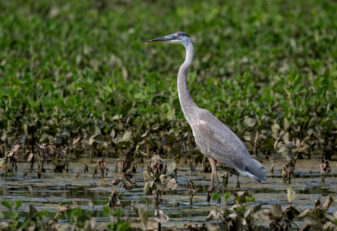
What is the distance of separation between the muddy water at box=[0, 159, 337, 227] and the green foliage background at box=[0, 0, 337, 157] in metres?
0.38

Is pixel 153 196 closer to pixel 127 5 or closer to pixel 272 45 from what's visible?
pixel 272 45

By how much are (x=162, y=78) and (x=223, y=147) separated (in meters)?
3.08

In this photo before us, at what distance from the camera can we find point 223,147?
827 cm

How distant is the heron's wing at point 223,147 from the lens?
816cm

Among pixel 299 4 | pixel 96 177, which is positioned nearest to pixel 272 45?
pixel 299 4

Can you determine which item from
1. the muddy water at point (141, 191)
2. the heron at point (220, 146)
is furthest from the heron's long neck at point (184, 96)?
the muddy water at point (141, 191)

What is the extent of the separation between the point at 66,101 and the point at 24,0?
37.6 feet

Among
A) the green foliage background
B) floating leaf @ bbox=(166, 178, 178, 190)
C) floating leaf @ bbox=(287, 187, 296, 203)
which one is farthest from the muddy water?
floating leaf @ bbox=(287, 187, 296, 203)

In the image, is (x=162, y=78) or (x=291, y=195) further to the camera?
(x=162, y=78)

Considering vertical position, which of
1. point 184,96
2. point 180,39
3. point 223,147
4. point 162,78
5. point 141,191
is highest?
point 180,39

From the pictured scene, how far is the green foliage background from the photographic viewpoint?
9.91 m

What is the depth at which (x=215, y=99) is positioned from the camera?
33.9ft

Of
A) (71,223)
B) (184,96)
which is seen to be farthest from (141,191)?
(71,223)

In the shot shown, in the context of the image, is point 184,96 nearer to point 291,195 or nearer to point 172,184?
point 172,184
